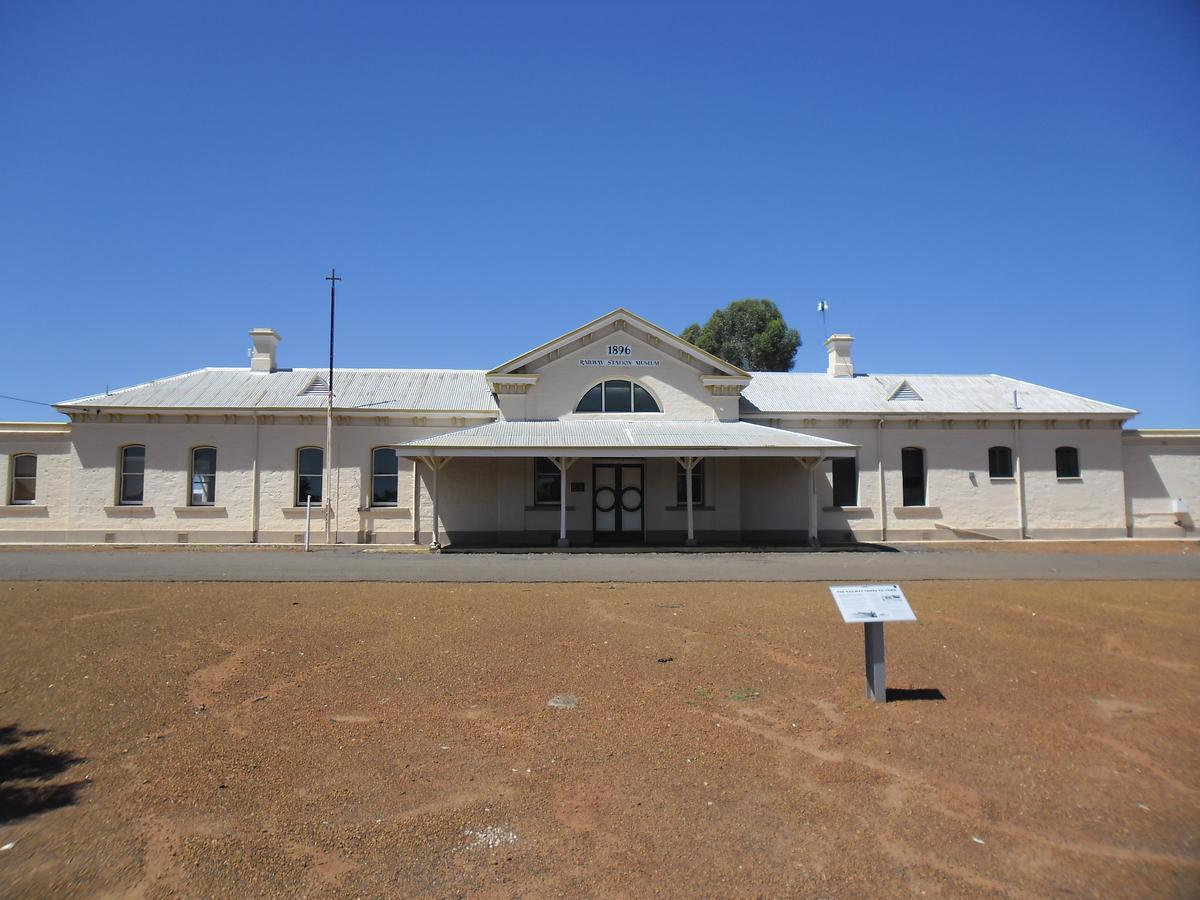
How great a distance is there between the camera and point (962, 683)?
626 centimetres

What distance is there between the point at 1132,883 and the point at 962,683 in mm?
2960

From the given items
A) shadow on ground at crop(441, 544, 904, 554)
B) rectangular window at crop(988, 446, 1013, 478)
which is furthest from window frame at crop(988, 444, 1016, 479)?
shadow on ground at crop(441, 544, 904, 554)

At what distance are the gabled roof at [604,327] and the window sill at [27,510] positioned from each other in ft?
42.5

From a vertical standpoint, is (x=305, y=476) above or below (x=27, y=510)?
above

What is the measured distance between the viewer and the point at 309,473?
20.3 metres

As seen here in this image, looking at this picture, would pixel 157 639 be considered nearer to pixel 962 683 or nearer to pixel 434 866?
pixel 434 866

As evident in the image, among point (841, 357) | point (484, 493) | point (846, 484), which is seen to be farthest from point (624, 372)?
point (841, 357)

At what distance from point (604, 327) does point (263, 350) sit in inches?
468

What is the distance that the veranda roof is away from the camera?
17047 mm

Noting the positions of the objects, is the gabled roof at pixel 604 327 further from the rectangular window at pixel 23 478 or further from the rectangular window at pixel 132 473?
the rectangular window at pixel 23 478

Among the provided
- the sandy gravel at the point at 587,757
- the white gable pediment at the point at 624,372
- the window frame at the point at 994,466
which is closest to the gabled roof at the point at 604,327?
the white gable pediment at the point at 624,372

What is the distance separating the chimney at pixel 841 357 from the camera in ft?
82.1

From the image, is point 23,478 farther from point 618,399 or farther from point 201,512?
point 618,399

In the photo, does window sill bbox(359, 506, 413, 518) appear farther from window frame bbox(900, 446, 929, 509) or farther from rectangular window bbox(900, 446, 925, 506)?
rectangular window bbox(900, 446, 925, 506)
